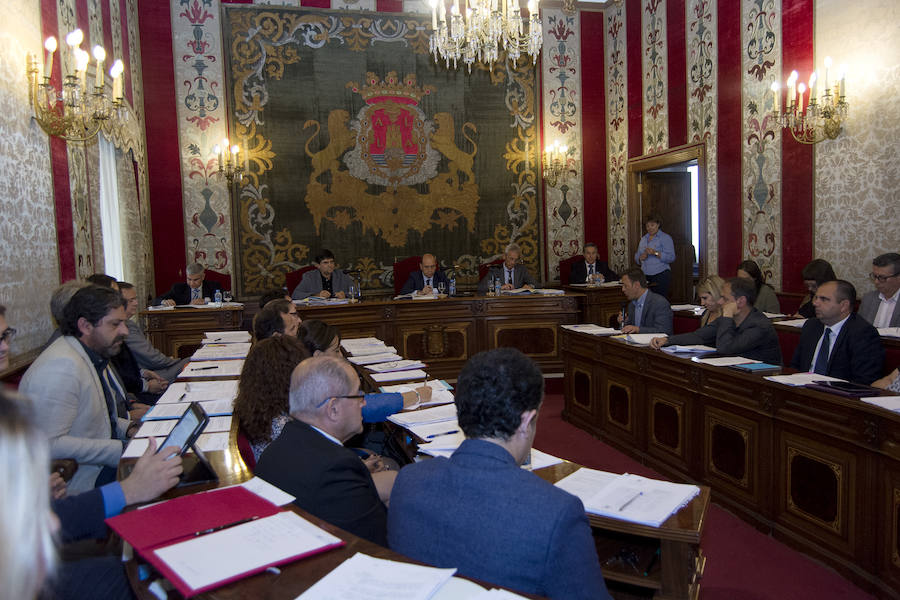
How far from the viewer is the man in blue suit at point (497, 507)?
1.32 meters

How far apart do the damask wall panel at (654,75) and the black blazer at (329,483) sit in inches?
296

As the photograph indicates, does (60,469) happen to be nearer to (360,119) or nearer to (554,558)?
(554,558)

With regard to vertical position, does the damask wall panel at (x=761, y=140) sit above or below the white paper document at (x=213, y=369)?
above

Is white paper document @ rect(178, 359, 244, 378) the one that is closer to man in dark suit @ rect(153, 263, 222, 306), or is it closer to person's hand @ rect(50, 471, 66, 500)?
person's hand @ rect(50, 471, 66, 500)

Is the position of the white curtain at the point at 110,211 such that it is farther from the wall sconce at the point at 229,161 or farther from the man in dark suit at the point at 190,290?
the wall sconce at the point at 229,161

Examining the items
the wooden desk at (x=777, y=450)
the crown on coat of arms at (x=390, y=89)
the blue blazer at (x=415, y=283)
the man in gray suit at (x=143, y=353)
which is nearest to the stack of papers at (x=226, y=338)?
the man in gray suit at (x=143, y=353)

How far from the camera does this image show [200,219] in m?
8.50

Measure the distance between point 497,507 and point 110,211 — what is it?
6279mm

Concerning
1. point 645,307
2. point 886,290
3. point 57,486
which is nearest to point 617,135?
point 645,307

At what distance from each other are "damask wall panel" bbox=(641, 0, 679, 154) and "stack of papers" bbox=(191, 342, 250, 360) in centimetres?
606

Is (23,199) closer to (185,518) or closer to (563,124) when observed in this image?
(185,518)

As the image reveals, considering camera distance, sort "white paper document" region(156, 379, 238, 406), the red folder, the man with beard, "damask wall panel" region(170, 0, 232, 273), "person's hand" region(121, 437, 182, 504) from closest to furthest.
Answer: the red folder, "person's hand" region(121, 437, 182, 504), the man with beard, "white paper document" region(156, 379, 238, 406), "damask wall panel" region(170, 0, 232, 273)

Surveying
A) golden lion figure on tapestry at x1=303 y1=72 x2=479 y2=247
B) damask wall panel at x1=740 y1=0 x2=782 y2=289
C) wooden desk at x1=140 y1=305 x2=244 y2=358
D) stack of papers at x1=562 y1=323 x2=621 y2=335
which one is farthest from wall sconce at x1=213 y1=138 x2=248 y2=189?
damask wall panel at x1=740 y1=0 x2=782 y2=289

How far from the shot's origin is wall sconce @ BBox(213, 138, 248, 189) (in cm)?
823
